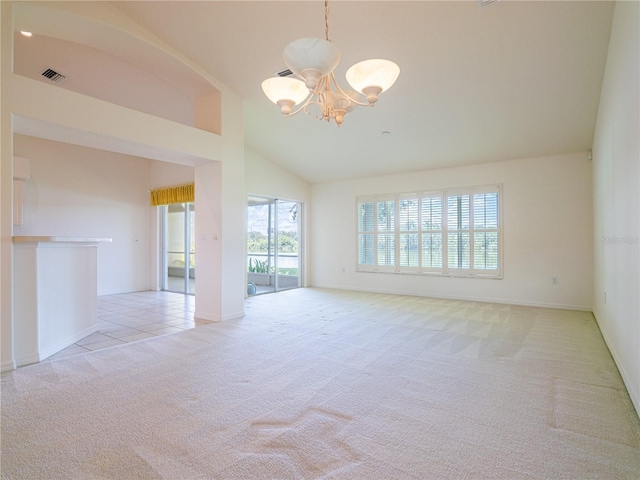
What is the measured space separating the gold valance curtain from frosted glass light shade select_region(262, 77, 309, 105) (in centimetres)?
485

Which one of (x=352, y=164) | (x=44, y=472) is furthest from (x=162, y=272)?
(x=44, y=472)

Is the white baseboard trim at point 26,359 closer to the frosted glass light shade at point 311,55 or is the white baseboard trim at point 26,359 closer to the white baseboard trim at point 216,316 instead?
the white baseboard trim at point 216,316

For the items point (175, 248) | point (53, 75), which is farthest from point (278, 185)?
point (53, 75)

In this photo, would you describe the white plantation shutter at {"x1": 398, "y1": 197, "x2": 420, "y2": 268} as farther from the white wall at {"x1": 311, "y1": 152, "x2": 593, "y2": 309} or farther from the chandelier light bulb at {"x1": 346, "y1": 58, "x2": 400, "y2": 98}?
the chandelier light bulb at {"x1": 346, "y1": 58, "x2": 400, "y2": 98}

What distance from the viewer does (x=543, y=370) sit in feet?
9.59

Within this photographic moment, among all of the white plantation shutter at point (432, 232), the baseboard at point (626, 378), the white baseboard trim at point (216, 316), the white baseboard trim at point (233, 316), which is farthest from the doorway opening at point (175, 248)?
the baseboard at point (626, 378)

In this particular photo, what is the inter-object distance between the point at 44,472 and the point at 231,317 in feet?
10.7

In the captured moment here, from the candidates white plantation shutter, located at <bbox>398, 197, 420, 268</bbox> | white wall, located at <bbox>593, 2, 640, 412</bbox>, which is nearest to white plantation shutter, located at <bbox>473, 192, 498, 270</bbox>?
white plantation shutter, located at <bbox>398, 197, 420, 268</bbox>

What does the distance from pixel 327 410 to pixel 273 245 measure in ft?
18.5

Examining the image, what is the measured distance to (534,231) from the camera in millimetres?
5684

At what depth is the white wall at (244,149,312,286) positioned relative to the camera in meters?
6.84

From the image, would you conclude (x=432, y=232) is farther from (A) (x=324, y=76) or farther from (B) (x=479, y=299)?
(A) (x=324, y=76)

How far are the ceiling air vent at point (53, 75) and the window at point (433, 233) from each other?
563cm

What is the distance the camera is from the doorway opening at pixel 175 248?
7633 mm
